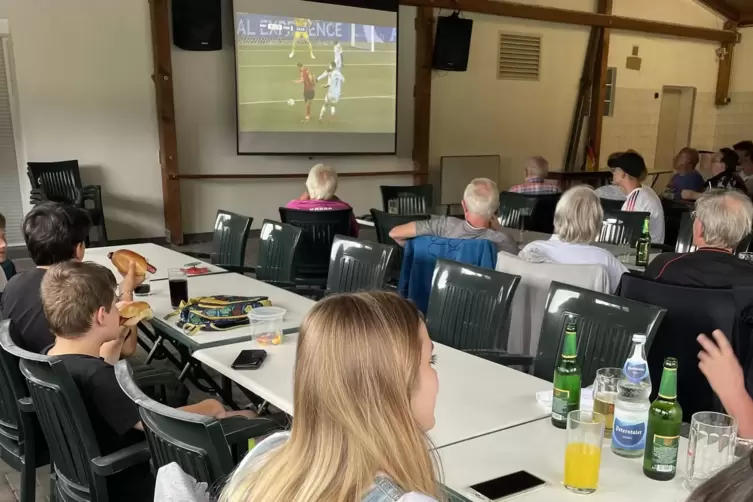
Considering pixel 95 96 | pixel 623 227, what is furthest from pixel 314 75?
pixel 623 227

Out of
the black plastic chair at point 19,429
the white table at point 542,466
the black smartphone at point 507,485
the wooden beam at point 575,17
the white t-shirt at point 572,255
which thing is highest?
the wooden beam at point 575,17

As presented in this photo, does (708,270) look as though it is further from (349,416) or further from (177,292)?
(177,292)

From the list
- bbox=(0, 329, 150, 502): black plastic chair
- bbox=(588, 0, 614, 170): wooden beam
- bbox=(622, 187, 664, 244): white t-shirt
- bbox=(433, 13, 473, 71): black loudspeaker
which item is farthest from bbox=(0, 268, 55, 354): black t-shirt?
bbox=(588, 0, 614, 170): wooden beam

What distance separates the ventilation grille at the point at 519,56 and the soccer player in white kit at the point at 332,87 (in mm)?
2734

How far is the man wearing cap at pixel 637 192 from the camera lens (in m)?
4.69

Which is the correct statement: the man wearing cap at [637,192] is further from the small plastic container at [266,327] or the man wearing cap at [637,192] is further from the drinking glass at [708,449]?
the drinking glass at [708,449]

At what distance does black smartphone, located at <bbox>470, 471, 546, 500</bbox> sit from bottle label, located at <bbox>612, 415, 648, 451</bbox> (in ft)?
0.80

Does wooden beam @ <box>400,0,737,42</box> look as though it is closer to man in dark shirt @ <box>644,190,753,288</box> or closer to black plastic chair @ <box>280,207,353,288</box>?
black plastic chair @ <box>280,207,353,288</box>

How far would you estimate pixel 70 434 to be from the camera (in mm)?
1844

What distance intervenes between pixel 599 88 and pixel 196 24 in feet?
20.5

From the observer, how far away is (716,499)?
67cm

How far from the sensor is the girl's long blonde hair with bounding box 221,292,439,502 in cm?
95

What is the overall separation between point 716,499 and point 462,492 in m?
0.75

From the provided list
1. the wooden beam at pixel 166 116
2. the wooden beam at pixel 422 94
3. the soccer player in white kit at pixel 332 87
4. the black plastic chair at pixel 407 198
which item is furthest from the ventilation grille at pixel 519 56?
the wooden beam at pixel 166 116
